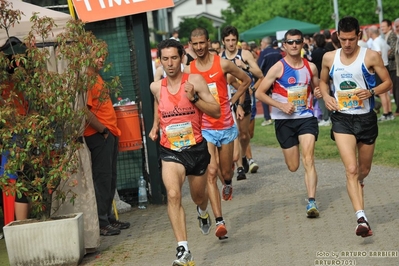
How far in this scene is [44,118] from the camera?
27.6ft

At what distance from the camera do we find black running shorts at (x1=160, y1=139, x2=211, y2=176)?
8.20 m

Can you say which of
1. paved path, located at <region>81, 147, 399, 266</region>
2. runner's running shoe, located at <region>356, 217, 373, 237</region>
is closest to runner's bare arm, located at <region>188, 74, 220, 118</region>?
paved path, located at <region>81, 147, 399, 266</region>

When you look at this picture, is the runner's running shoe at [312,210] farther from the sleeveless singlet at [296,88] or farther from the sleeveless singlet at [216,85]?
the sleeveless singlet at [216,85]

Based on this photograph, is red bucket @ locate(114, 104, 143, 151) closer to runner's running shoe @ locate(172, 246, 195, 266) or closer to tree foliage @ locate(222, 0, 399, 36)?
runner's running shoe @ locate(172, 246, 195, 266)

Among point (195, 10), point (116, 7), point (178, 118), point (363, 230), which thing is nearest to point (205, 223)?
point (178, 118)

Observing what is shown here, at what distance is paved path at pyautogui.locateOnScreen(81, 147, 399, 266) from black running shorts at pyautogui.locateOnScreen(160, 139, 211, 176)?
87 cm

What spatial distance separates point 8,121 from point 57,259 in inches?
54.9

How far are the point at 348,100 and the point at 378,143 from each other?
7.39m

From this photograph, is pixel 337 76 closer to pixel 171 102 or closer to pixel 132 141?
pixel 171 102

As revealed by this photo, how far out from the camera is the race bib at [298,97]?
1040cm

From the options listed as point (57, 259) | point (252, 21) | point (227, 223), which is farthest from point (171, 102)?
point (252, 21)

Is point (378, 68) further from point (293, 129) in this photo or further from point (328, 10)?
point (328, 10)

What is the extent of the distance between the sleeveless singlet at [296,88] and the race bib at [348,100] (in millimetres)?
1323

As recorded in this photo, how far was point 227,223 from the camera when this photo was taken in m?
10.3
